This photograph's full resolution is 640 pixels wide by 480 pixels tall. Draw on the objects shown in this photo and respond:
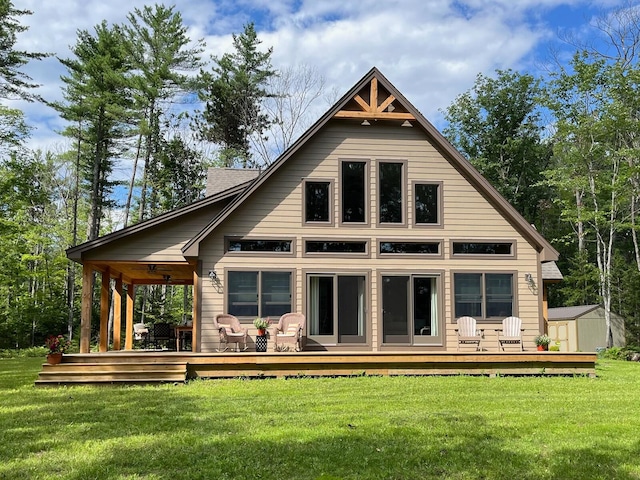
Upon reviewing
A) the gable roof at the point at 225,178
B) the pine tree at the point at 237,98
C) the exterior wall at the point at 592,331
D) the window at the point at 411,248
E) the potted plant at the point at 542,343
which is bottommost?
the exterior wall at the point at 592,331

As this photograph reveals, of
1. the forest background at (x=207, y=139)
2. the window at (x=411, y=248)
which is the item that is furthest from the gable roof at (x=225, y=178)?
the forest background at (x=207, y=139)

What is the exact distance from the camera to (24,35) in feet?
71.8

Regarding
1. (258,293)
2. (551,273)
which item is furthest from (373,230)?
(551,273)

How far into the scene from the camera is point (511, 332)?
42.4 ft

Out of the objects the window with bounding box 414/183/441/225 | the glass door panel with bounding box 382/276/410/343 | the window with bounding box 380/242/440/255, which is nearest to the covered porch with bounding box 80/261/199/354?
the glass door panel with bounding box 382/276/410/343

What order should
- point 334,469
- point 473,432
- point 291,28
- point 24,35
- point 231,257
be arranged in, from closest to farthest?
1. point 334,469
2. point 473,432
3. point 231,257
4. point 24,35
5. point 291,28

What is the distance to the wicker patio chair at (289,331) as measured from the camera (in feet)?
40.4

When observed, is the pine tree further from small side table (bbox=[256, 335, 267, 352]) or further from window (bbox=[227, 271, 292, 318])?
small side table (bbox=[256, 335, 267, 352])

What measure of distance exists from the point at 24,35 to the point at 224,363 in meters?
17.3

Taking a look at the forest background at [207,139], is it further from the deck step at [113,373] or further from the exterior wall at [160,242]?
the deck step at [113,373]

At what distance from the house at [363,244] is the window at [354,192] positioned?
0.08 feet

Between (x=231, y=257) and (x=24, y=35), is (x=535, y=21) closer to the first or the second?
(x=231, y=257)

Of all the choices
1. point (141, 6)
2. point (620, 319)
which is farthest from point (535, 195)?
point (141, 6)

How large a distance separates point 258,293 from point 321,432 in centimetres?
695
